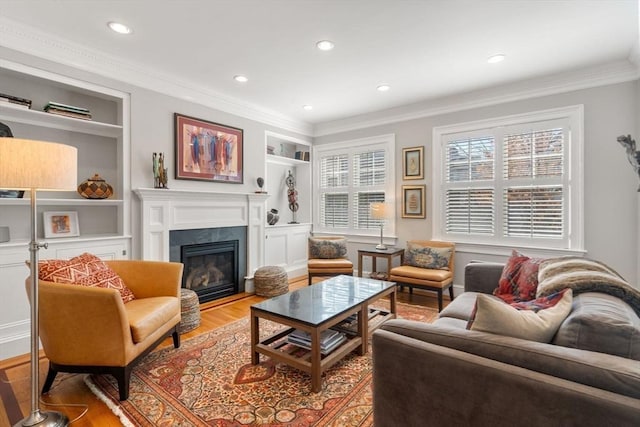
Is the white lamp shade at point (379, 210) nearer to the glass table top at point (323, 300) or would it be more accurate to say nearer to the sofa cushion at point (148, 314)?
the glass table top at point (323, 300)

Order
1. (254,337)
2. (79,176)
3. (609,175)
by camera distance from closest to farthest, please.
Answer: (254,337), (79,176), (609,175)

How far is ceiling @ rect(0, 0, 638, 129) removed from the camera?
2242mm

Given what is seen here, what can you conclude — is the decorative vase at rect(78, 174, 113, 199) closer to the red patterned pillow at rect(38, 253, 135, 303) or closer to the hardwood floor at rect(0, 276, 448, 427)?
the red patterned pillow at rect(38, 253, 135, 303)

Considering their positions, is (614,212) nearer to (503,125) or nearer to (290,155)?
(503,125)

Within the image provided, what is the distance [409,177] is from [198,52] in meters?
3.05

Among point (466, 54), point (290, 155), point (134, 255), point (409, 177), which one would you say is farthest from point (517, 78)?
point (134, 255)

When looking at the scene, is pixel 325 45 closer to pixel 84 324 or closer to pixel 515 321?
pixel 515 321

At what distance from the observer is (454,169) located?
13.6 feet

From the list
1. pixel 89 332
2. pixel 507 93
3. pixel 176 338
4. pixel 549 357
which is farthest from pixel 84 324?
pixel 507 93

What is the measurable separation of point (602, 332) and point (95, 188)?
3759mm

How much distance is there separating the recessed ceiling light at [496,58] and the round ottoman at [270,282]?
335 cm

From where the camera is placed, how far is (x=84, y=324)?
1.87 metres

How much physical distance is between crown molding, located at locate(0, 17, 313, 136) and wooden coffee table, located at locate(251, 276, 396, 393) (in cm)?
262

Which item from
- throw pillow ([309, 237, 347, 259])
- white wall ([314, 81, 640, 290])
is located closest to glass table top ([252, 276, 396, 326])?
throw pillow ([309, 237, 347, 259])
